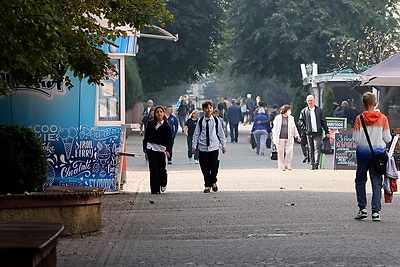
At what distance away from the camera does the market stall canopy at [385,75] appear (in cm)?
2289

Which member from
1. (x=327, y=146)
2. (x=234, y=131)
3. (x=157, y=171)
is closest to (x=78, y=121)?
(x=157, y=171)

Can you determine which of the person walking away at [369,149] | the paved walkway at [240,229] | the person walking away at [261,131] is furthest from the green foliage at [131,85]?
the person walking away at [369,149]

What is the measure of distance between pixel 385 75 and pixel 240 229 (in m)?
11.2

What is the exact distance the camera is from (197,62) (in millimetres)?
55000

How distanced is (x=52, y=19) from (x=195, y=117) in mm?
19022

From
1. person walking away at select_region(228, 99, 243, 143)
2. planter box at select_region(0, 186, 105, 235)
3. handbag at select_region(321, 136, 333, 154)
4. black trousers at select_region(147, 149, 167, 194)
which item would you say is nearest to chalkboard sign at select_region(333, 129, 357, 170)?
handbag at select_region(321, 136, 333, 154)

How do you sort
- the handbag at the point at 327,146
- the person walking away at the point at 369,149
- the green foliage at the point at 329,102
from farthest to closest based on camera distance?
the green foliage at the point at 329,102, the handbag at the point at 327,146, the person walking away at the point at 369,149

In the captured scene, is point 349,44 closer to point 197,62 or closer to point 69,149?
point 197,62

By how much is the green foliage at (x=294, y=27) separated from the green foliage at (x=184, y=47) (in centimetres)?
135

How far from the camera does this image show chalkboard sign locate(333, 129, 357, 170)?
25.1 metres

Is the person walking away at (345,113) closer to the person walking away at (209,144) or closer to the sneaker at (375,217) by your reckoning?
the person walking away at (209,144)

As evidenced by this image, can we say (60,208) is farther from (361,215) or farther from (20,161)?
(361,215)

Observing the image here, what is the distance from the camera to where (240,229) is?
1251cm

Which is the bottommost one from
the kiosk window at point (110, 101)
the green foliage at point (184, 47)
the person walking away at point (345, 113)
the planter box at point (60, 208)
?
the planter box at point (60, 208)
